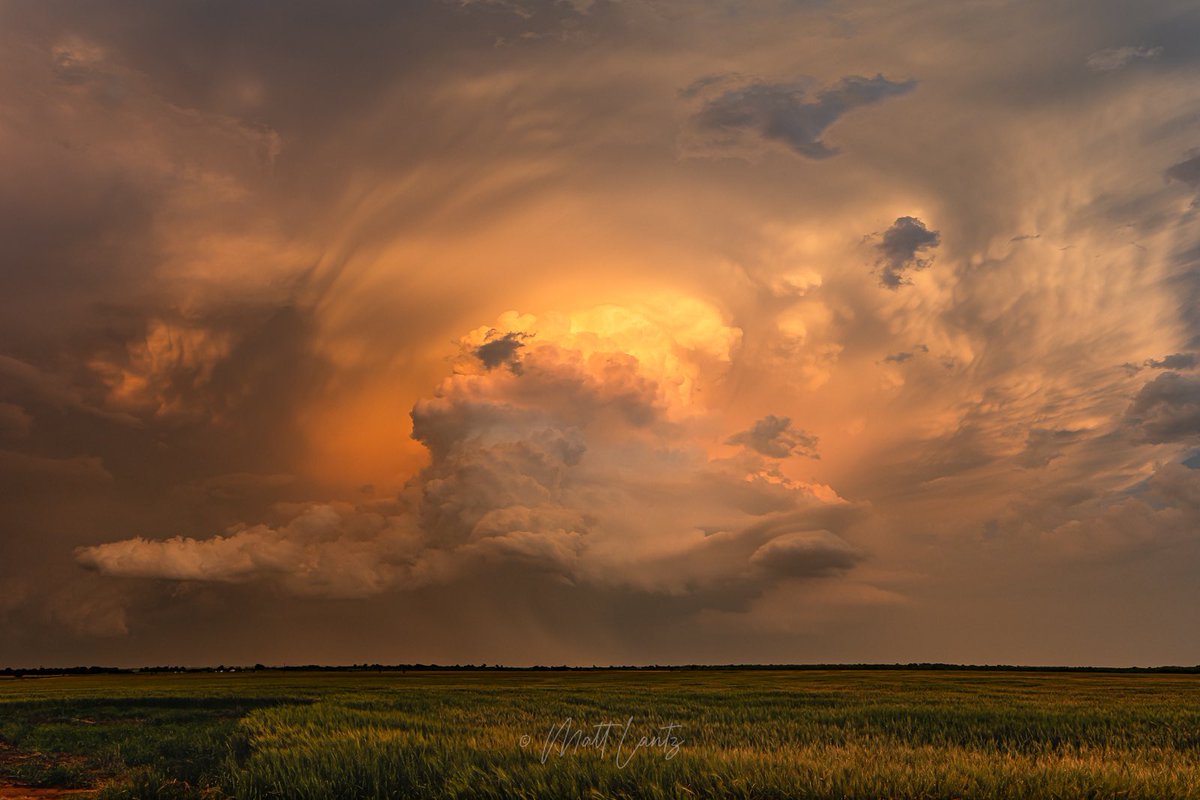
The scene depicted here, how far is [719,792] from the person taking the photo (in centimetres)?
859

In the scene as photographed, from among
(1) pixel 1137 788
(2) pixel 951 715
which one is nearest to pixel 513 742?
(1) pixel 1137 788

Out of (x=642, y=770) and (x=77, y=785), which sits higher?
(x=642, y=770)

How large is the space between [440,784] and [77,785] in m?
13.2

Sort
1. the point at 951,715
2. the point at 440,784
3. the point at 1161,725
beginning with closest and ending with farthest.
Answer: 1. the point at 440,784
2. the point at 1161,725
3. the point at 951,715

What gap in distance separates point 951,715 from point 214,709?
34414 mm

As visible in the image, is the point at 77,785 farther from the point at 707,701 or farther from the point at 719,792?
the point at 707,701

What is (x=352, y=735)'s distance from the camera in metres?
15.3

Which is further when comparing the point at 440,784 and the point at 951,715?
the point at 951,715

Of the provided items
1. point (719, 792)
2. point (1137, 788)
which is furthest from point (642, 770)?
point (1137, 788)

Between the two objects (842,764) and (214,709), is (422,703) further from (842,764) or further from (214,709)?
(842,764)

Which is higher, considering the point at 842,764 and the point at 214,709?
the point at 842,764

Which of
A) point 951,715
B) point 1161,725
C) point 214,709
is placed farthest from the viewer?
point 214,709

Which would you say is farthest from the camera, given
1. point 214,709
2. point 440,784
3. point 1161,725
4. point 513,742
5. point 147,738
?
point 214,709

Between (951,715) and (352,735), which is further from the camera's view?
(951,715)
